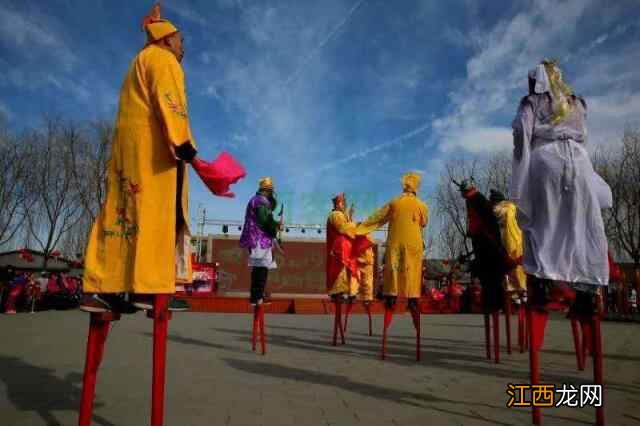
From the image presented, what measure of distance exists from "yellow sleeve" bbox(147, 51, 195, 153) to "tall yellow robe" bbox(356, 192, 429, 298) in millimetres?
3591

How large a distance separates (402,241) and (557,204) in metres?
2.67

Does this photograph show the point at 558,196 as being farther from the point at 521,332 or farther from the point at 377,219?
the point at 521,332

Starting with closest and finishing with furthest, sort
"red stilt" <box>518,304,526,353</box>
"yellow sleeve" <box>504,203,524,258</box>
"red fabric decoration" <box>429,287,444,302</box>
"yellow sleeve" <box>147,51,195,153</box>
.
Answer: "yellow sleeve" <box>147,51,195,153</box>, "red stilt" <box>518,304,526,353</box>, "yellow sleeve" <box>504,203,524,258</box>, "red fabric decoration" <box>429,287,444,302</box>

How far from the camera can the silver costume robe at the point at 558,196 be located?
9.54ft

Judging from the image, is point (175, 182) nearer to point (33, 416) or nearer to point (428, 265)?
point (33, 416)

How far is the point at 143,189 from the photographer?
240cm

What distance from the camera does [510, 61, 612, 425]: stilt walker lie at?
2.90m

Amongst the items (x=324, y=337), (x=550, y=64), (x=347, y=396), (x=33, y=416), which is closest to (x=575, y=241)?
(x=550, y=64)

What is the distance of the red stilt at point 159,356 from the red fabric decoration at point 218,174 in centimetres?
69

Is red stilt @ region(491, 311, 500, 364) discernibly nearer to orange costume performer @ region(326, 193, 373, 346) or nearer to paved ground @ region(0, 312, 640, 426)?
paved ground @ region(0, 312, 640, 426)

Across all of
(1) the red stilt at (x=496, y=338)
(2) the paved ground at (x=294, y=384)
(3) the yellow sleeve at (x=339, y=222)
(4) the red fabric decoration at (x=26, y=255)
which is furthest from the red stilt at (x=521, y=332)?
(4) the red fabric decoration at (x=26, y=255)

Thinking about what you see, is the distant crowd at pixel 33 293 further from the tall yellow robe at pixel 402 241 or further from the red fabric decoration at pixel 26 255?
the tall yellow robe at pixel 402 241

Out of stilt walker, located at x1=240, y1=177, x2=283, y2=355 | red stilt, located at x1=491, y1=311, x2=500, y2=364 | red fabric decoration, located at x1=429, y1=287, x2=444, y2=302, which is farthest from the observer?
red fabric decoration, located at x1=429, y1=287, x2=444, y2=302

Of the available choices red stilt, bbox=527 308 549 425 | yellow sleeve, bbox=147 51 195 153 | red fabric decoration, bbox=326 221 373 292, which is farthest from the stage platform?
yellow sleeve, bbox=147 51 195 153
